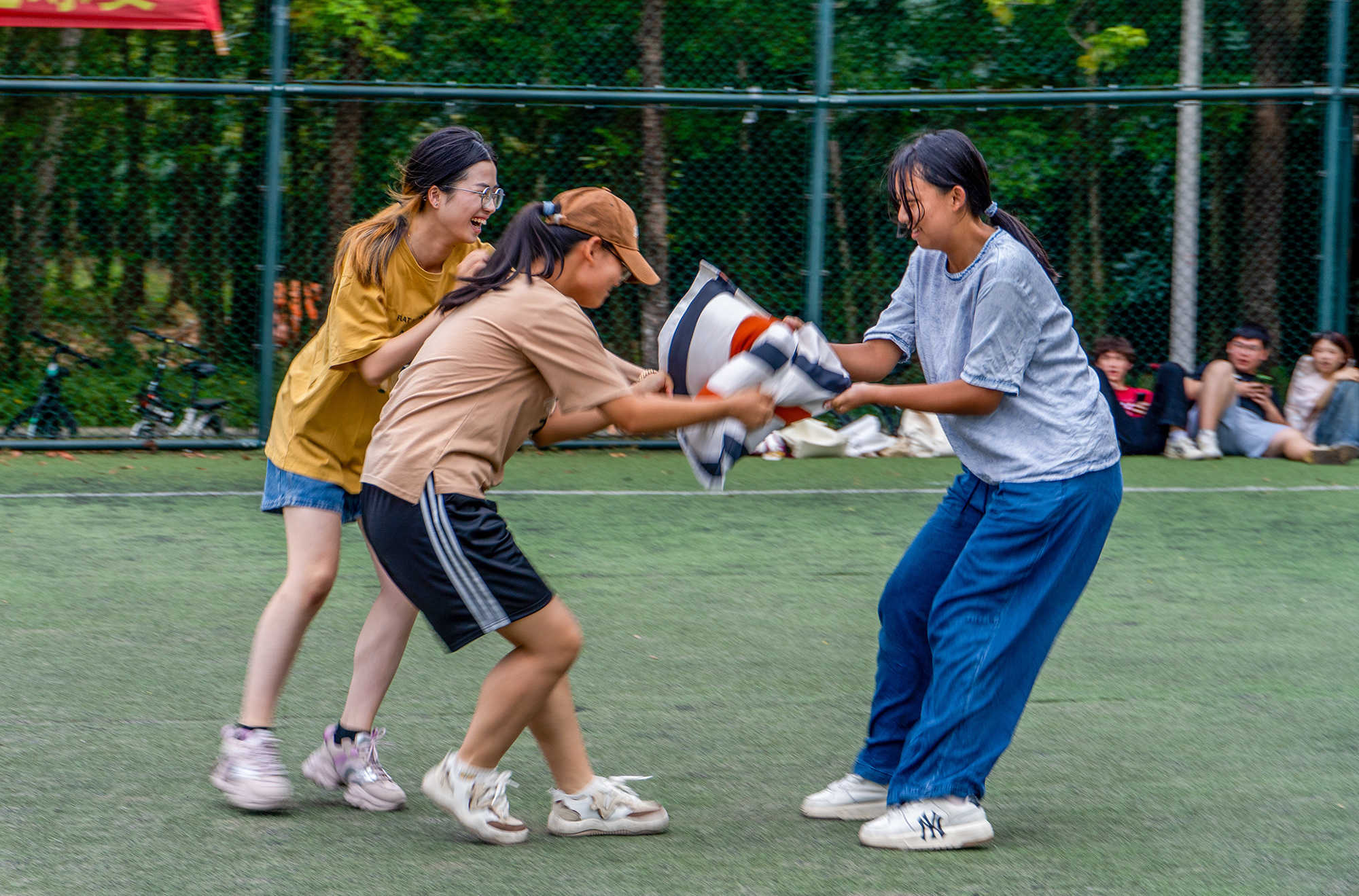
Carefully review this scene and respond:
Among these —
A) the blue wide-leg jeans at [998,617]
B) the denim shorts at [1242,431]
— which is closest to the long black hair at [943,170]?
the blue wide-leg jeans at [998,617]

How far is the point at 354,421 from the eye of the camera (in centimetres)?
→ 363

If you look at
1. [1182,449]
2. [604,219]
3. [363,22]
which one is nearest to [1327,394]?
[1182,449]

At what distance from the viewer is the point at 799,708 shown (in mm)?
4426

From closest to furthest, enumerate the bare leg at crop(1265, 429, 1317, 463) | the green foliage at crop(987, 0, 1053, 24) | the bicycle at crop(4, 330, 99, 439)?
the bicycle at crop(4, 330, 99, 439), the bare leg at crop(1265, 429, 1317, 463), the green foliage at crop(987, 0, 1053, 24)

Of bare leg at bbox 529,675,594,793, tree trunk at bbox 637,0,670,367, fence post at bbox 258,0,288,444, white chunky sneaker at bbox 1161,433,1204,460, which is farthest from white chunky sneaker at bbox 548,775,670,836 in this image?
white chunky sneaker at bbox 1161,433,1204,460

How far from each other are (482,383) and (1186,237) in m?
9.04

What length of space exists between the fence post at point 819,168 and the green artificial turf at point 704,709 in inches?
99.5

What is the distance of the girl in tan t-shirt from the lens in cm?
310

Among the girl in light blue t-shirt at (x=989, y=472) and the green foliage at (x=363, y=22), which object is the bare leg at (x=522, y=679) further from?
the green foliage at (x=363, y=22)

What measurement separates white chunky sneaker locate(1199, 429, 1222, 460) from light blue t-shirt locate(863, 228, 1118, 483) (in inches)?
275

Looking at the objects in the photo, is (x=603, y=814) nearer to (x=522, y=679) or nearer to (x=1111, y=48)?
(x=522, y=679)

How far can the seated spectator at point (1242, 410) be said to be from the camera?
9.92 metres

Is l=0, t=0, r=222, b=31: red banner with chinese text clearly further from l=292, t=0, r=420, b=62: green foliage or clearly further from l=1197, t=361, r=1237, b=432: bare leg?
l=1197, t=361, r=1237, b=432: bare leg

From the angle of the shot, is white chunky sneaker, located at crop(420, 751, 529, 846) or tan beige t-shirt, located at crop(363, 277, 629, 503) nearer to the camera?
tan beige t-shirt, located at crop(363, 277, 629, 503)
